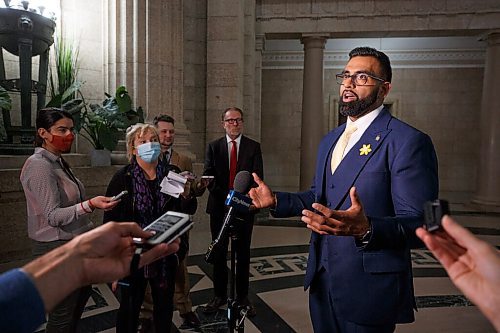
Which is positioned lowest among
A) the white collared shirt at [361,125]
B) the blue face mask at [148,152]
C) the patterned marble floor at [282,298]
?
the patterned marble floor at [282,298]

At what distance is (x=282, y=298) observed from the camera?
3859 millimetres

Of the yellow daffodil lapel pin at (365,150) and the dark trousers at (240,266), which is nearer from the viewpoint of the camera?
the yellow daffodil lapel pin at (365,150)

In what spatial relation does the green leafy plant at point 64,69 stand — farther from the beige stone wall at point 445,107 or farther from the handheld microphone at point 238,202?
the beige stone wall at point 445,107

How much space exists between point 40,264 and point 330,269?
1.22 meters

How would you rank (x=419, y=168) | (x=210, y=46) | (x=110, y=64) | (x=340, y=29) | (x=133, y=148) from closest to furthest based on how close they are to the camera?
1. (x=419, y=168)
2. (x=133, y=148)
3. (x=110, y=64)
4. (x=210, y=46)
5. (x=340, y=29)

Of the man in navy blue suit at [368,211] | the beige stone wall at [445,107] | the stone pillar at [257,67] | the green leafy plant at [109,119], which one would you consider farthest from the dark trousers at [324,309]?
the beige stone wall at [445,107]

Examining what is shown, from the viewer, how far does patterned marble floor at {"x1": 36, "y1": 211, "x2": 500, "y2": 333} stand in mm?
3256

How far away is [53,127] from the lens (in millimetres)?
2488

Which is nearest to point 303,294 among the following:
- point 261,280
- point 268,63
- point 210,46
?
point 261,280

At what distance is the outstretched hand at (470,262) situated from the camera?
82 centimetres

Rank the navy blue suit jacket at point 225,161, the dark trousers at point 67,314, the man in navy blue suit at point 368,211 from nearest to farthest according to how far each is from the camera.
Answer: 1. the man in navy blue suit at point 368,211
2. the dark trousers at point 67,314
3. the navy blue suit jacket at point 225,161

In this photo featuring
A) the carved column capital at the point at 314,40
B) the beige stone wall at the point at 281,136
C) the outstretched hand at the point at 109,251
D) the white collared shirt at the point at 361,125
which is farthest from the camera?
the beige stone wall at the point at 281,136

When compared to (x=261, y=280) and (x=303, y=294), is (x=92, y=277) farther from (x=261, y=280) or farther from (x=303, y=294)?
(x=261, y=280)

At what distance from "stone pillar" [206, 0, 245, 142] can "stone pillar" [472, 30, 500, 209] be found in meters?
5.77
